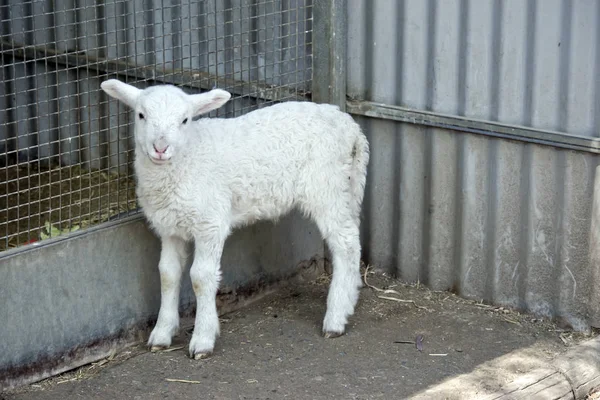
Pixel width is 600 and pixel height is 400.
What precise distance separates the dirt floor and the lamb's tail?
761 millimetres

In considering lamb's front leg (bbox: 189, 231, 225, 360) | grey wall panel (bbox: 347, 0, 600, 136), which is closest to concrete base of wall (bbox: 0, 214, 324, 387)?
lamb's front leg (bbox: 189, 231, 225, 360)

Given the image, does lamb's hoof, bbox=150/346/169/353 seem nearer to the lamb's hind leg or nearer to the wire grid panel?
the wire grid panel

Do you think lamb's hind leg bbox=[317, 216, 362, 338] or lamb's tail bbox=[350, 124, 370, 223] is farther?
lamb's tail bbox=[350, 124, 370, 223]

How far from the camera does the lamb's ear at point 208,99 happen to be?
18.8ft

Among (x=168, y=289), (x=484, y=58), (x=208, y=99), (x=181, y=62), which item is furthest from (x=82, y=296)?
(x=484, y=58)

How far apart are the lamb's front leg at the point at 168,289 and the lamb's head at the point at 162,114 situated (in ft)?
2.22

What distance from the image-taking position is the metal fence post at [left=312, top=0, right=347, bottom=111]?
6871 millimetres

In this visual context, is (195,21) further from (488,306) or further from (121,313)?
(488,306)

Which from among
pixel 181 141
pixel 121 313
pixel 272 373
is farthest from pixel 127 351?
pixel 181 141

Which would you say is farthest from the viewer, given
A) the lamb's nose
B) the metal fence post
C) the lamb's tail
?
the metal fence post

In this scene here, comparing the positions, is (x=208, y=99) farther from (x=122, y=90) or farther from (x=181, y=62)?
(x=181, y=62)

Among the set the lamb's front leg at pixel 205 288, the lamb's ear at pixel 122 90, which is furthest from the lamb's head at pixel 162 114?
the lamb's front leg at pixel 205 288

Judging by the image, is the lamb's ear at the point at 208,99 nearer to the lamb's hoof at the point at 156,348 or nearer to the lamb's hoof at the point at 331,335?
the lamb's hoof at the point at 156,348

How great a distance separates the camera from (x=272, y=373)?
584 centimetres
